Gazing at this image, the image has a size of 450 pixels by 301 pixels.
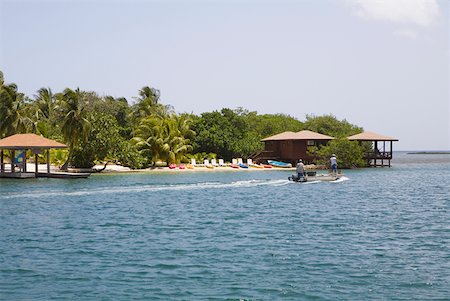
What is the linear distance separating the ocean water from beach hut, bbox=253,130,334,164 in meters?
30.4

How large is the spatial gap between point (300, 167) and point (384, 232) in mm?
20758

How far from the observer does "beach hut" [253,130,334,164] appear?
60.7 m

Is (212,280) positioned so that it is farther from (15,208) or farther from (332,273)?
(15,208)

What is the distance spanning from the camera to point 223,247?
52.3ft

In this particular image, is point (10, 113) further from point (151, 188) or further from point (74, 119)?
point (151, 188)

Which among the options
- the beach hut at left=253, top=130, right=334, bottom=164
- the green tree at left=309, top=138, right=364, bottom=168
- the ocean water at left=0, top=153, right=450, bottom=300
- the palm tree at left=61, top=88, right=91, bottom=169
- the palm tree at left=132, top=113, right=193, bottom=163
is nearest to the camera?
the ocean water at left=0, top=153, right=450, bottom=300

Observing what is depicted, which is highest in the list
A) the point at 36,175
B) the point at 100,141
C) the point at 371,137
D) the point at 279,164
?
the point at 371,137

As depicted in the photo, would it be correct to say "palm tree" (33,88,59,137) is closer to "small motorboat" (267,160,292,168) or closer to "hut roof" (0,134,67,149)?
"hut roof" (0,134,67,149)

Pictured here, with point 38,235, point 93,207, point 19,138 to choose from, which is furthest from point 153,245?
point 19,138

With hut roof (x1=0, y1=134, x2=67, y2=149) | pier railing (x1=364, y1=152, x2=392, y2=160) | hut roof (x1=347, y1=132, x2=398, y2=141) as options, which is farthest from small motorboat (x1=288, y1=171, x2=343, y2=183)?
pier railing (x1=364, y1=152, x2=392, y2=160)

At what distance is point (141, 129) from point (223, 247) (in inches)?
1662

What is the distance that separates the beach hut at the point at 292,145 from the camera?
60719mm

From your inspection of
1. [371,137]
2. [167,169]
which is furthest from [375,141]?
[167,169]

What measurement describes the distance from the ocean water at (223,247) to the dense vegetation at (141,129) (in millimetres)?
19974
